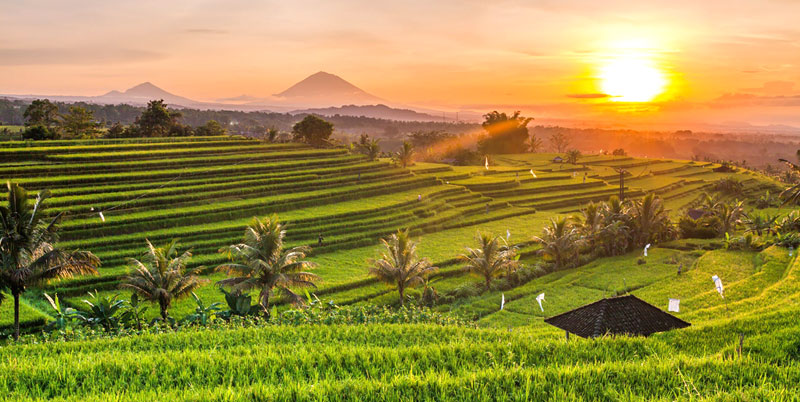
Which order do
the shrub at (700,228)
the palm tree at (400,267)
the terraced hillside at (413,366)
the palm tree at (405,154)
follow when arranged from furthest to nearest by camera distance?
1. the palm tree at (405,154)
2. the shrub at (700,228)
3. the palm tree at (400,267)
4. the terraced hillside at (413,366)

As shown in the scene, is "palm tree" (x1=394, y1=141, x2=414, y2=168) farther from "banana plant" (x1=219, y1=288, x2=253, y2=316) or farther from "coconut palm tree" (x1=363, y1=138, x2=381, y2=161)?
"banana plant" (x1=219, y1=288, x2=253, y2=316)

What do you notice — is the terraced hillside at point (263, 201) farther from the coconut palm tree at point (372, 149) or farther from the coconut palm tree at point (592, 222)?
the coconut palm tree at point (592, 222)

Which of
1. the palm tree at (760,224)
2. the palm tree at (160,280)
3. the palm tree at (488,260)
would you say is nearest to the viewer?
the palm tree at (160,280)

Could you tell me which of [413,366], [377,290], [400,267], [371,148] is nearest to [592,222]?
[377,290]

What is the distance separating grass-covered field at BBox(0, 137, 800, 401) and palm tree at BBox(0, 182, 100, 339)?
3589 millimetres

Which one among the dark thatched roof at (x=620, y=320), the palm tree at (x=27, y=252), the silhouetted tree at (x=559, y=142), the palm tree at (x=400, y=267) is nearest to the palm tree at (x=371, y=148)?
the palm tree at (x=400, y=267)

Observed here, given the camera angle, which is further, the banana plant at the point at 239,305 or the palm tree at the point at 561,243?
the palm tree at the point at 561,243

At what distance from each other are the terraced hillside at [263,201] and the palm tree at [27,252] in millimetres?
4000

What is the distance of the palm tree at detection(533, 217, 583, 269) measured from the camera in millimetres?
28891

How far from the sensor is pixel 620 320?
10961 millimetres

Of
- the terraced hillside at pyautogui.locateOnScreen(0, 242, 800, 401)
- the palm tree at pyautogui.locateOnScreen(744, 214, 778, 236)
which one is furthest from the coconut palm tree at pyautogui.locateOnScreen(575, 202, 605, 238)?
the terraced hillside at pyautogui.locateOnScreen(0, 242, 800, 401)

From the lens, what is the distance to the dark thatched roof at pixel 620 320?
424 inches

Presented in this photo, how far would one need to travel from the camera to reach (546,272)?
95.5ft

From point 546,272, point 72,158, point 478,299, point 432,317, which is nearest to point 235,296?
point 432,317
